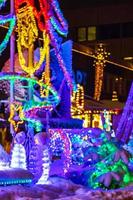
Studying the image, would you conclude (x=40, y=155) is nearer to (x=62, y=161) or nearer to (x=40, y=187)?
(x=40, y=187)

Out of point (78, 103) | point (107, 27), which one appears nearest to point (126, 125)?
point (78, 103)

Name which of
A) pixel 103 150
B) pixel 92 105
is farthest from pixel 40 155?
pixel 92 105

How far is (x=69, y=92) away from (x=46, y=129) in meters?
1.91

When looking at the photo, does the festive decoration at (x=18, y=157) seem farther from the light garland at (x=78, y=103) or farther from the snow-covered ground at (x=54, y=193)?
the light garland at (x=78, y=103)

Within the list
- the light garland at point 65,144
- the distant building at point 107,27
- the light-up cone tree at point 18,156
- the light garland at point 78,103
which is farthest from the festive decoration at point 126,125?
the distant building at point 107,27

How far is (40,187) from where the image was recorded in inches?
388

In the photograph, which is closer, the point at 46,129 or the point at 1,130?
the point at 46,129

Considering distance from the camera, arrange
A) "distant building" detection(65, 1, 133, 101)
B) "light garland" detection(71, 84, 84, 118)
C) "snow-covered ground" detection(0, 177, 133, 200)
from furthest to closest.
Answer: "distant building" detection(65, 1, 133, 101)
"light garland" detection(71, 84, 84, 118)
"snow-covered ground" detection(0, 177, 133, 200)

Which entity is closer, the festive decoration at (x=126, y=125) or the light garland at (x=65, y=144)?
the light garland at (x=65, y=144)

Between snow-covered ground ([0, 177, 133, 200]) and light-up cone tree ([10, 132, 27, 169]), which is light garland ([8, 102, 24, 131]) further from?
snow-covered ground ([0, 177, 133, 200])

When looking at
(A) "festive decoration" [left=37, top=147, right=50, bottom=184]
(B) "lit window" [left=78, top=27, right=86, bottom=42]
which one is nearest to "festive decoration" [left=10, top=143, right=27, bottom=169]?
(A) "festive decoration" [left=37, top=147, right=50, bottom=184]

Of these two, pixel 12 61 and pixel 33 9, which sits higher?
pixel 33 9

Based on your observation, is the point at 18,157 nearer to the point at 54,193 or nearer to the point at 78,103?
the point at 54,193

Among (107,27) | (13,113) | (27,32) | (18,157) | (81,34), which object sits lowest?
(18,157)
